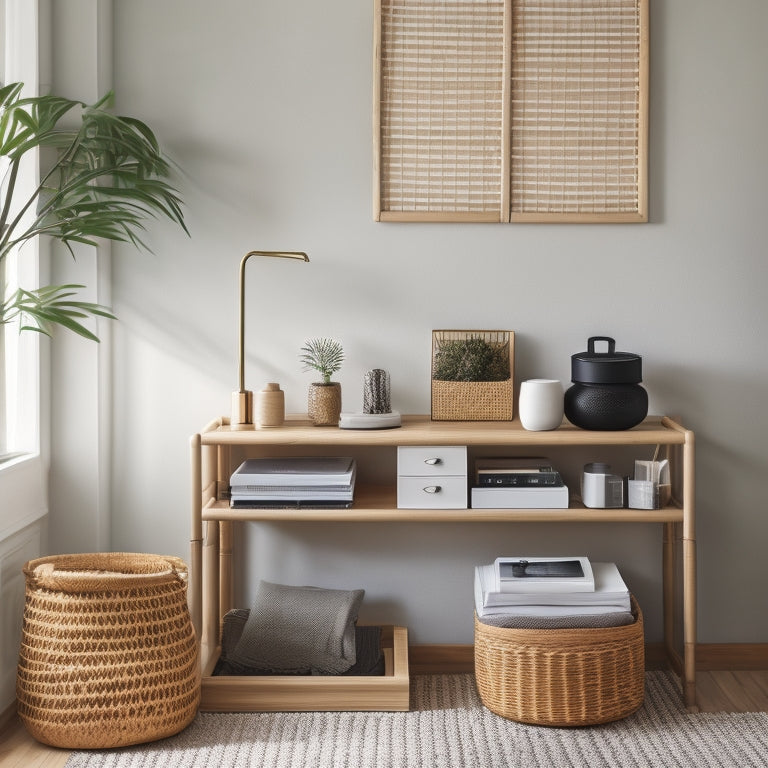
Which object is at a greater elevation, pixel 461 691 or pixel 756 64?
pixel 756 64

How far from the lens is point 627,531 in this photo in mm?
2617

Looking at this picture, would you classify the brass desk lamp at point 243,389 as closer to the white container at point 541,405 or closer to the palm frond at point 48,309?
the palm frond at point 48,309

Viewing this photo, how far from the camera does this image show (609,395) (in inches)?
89.7

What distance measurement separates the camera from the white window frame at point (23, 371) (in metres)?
2.32

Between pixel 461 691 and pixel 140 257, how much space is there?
5.40 ft

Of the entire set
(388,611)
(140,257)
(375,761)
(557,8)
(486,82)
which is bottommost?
(375,761)

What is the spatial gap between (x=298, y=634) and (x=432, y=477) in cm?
61

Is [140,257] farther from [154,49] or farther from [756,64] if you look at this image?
[756,64]

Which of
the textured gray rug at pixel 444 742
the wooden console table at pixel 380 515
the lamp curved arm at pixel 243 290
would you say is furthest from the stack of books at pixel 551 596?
the lamp curved arm at pixel 243 290

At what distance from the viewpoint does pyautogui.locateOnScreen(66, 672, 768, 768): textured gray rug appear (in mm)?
1996

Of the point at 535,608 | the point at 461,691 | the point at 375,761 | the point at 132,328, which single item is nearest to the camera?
the point at 375,761

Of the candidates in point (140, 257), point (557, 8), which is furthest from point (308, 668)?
point (557, 8)

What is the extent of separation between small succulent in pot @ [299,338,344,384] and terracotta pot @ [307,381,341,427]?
45 mm

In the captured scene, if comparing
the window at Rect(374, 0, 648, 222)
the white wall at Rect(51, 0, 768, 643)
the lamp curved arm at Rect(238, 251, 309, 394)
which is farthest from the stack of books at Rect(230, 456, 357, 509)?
the window at Rect(374, 0, 648, 222)
